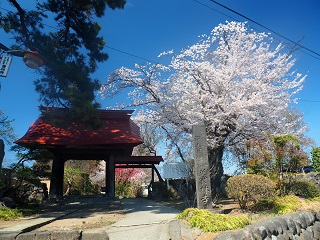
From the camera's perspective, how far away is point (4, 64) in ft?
17.5

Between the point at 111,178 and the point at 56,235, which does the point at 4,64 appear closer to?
the point at 56,235

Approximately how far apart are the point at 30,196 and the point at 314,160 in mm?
19133

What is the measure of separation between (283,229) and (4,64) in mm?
7363

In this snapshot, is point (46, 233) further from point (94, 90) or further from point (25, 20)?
point (25, 20)

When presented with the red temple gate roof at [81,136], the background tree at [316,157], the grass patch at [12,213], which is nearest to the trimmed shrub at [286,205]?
the red temple gate roof at [81,136]

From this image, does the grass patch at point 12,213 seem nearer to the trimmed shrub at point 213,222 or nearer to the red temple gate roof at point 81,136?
the red temple gate roof at point 81,136

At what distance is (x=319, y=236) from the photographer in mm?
7012

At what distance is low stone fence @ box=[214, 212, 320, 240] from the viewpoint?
4.32m

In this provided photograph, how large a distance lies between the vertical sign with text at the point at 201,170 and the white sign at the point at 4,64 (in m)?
5.10

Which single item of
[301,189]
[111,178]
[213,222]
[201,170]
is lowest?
[213,222]

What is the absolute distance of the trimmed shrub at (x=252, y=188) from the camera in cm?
773

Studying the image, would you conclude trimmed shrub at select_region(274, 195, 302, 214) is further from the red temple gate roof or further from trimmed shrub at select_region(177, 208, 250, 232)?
the red temple gate roof

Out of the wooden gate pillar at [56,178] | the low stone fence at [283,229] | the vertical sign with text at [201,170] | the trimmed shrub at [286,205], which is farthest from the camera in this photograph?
the wooden gate pillar at [56,178]

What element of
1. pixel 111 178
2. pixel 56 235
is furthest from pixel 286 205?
pixel 111 178
